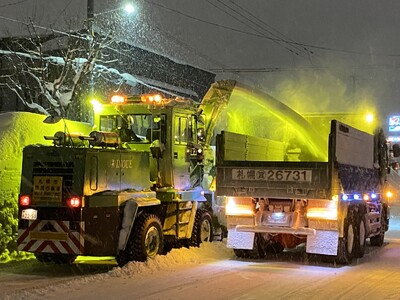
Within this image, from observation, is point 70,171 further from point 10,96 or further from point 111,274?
point 10,96

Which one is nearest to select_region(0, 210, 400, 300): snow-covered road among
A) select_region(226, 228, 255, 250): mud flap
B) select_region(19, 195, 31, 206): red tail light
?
select_region(226, 228, 255, 250): mud flap

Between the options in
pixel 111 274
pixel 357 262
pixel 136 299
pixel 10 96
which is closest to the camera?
pixel 136 299

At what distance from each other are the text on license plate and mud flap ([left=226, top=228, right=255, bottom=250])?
3.76ft

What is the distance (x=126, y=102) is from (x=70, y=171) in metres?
3.11

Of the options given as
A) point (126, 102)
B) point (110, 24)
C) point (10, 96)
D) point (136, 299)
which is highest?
point (110, 24)

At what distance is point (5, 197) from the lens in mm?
12438

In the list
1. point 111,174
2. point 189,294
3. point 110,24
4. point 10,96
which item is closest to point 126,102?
point 111,174

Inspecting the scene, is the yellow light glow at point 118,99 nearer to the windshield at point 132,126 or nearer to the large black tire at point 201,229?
the windshield at point 132,126

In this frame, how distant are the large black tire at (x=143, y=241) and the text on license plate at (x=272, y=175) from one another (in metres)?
2.02

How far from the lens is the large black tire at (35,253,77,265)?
10728mm

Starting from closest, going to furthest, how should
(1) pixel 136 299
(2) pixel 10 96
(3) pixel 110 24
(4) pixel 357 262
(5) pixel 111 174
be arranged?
(1) pixel 136 299 < (5) pixel 111 174 < (4) pixel 357 262 < (3) pixel 110 24 < (2) pixel 10 96

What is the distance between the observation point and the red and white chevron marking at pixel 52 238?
32.4ft

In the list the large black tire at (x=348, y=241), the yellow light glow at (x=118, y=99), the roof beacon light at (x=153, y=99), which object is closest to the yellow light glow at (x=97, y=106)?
the yellow light glow at (x=118, y=99)

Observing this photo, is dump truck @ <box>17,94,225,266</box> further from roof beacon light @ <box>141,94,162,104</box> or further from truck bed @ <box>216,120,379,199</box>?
truck bed @ <box>216,120,379,199</box>
